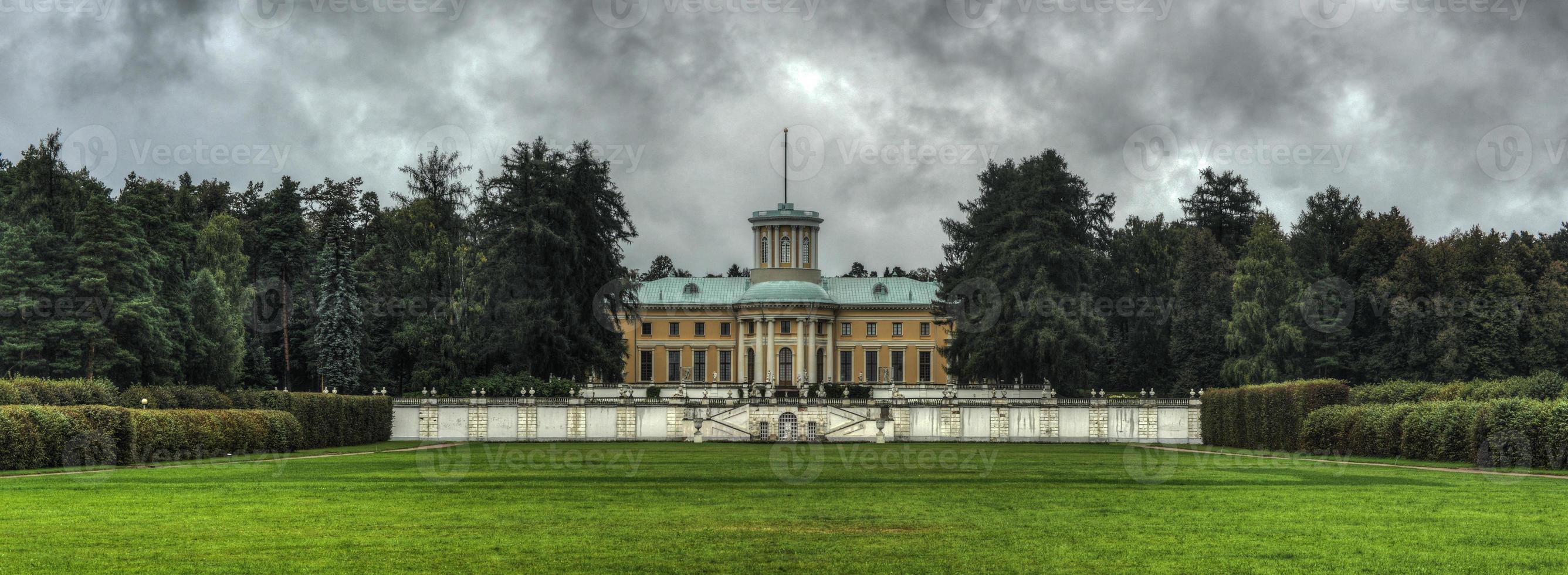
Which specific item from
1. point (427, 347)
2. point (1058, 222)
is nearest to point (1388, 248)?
point (1058, 222)

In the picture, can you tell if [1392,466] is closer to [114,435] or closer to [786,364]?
[114,435]

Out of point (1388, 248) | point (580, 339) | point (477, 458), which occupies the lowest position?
point (477, 458)

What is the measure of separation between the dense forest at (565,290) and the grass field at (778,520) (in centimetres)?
2182

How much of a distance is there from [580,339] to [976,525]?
166ft

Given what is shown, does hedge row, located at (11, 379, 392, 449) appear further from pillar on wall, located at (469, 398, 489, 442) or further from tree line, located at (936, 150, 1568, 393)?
tree line, located at (936, 150, 1568, 393)

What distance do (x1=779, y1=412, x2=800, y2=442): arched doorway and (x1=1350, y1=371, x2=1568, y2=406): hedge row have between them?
23228 mm

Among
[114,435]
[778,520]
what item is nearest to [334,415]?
[114,435]

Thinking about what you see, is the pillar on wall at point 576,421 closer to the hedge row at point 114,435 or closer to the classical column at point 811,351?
the hedge row at point 114,435

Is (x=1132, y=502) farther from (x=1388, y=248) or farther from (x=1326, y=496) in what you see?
(x=1388, y=248)

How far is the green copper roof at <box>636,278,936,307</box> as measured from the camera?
98375 millimetres

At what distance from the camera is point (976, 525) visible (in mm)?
21047

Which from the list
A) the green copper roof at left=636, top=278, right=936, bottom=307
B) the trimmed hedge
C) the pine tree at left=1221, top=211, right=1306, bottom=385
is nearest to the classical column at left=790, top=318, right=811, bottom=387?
the green copper roof at left=636, top=278, right=936, bottom=307

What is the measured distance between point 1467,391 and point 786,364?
54182mm

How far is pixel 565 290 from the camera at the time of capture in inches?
2753
